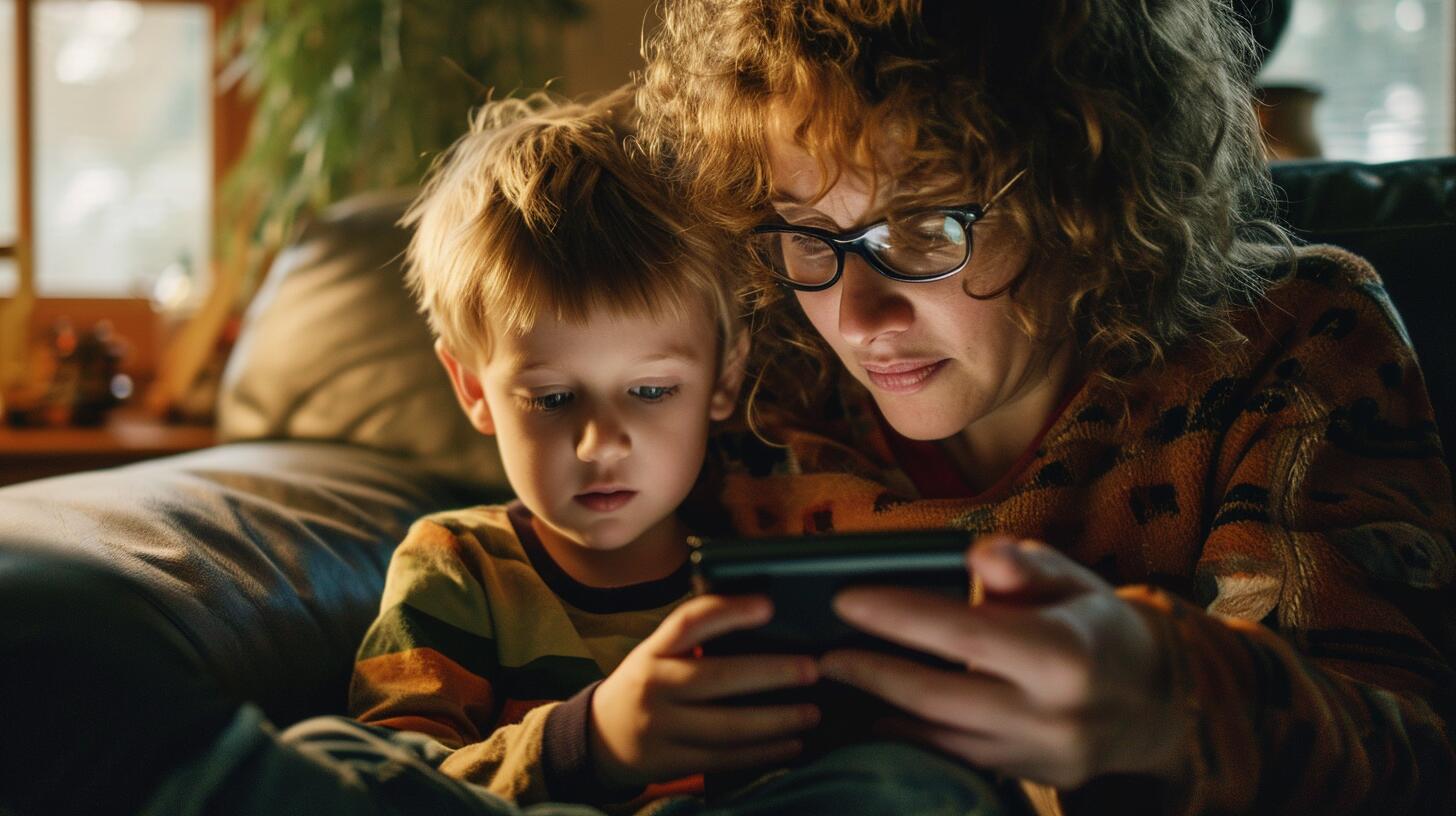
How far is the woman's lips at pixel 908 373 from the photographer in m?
0.95

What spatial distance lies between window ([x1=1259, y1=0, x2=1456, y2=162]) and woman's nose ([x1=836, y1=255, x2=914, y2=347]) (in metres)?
2.51

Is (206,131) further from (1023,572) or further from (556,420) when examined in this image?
(1023,572)

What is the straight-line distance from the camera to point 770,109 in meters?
0.94

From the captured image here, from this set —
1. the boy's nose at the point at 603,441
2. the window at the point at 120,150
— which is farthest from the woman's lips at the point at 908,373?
the window at the point at 120,150

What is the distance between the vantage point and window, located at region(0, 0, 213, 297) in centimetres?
296

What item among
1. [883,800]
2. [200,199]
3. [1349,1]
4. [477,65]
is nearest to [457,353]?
[883,800]

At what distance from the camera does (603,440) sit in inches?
38.7

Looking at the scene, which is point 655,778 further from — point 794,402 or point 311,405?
point 311,405

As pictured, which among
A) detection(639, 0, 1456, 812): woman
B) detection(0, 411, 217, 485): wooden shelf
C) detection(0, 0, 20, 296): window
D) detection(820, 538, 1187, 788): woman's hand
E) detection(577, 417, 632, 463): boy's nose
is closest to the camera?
detection(820, 538, 1187, 788): woman's hand

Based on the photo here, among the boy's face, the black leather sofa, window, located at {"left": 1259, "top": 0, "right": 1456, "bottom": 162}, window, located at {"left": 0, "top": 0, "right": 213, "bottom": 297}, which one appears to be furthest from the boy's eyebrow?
window, located at {"left": 1259, "top": 0, "right": 1456, "bottom": 162}

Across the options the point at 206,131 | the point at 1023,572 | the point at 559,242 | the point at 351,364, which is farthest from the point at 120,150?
the point at 1023,572

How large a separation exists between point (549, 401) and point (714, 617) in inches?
16.2

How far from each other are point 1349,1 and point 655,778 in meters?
3.04

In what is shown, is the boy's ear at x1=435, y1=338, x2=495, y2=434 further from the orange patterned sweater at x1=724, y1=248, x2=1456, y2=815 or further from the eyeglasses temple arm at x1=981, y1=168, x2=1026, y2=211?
the eyeglasses temple arm at x1=981, y1=168, x2=1026, y2=211
